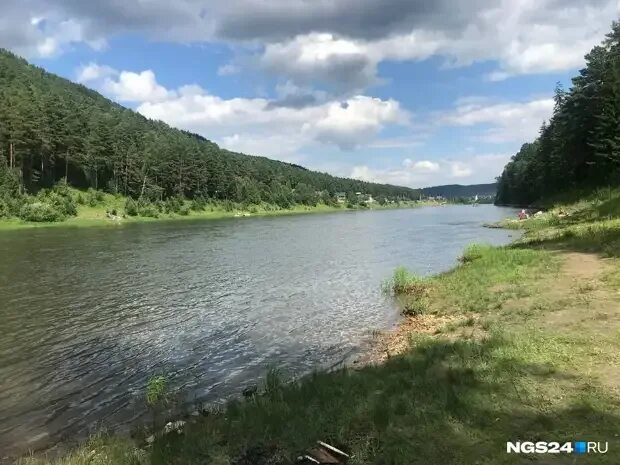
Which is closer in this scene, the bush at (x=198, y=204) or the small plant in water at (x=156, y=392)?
the small plant in water at (x=156, y=392)

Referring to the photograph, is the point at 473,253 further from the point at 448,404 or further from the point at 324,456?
the point at 324,456

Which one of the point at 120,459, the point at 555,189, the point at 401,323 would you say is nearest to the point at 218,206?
the point at 555,189

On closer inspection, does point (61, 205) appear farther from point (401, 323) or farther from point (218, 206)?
point (401, 323)

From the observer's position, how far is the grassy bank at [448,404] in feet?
28.7

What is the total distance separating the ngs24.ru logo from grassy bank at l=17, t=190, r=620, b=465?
13cm

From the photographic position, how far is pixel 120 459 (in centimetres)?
979

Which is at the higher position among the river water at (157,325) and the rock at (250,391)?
the rock at (250,391)

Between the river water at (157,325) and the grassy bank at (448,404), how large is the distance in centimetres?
352

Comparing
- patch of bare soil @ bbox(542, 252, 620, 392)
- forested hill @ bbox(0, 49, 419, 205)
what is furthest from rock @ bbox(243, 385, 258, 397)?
forested hill @ bbox(0, 49, 419, 205)

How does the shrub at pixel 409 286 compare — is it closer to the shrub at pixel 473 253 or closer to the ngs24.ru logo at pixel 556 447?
the shrub at pixel 473 253

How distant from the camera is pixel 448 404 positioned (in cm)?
1019

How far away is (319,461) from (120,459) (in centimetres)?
415

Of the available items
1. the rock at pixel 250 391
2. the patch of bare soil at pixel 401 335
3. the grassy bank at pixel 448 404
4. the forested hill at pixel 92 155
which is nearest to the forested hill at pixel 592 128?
the patch of bare soil at pixel 401 335

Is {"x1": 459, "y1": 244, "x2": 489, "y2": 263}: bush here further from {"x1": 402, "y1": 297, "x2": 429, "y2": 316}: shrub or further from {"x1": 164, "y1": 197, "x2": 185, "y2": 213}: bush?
{"x1": 164, "y1": 197, "x2": 185, "y2": 213}: bush
